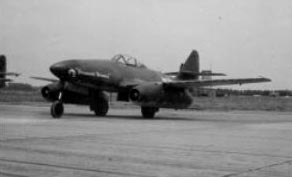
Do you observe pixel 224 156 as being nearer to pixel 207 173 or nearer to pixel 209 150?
pixel 209 150

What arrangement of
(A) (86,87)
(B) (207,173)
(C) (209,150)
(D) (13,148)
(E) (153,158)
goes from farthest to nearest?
1. (A) (86,87)
2. (C) (209,150)
3. (D) (13,148)
4. (E) (153,158)
5. (B) (207,173)

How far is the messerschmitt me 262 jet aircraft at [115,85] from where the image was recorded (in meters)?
20.2

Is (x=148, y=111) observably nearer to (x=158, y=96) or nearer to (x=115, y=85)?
(x=158, y=96)

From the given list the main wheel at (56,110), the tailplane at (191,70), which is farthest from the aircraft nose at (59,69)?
the tailplane at (191,70)

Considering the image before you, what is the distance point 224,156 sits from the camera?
26.0 ft

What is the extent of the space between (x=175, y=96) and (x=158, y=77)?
2.45m

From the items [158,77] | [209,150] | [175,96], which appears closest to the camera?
[209,150]

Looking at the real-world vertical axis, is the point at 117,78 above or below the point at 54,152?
above

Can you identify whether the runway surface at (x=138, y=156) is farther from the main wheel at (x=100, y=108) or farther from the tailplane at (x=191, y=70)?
the tailplane at (x=191, y=70)

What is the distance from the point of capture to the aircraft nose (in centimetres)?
1944

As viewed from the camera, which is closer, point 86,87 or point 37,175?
point 37,175

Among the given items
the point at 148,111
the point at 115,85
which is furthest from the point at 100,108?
the point at 148,111

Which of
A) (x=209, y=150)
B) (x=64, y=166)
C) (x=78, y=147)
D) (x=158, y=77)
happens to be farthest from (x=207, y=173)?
(x=158, y=77)

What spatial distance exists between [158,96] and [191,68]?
6.10 meters
